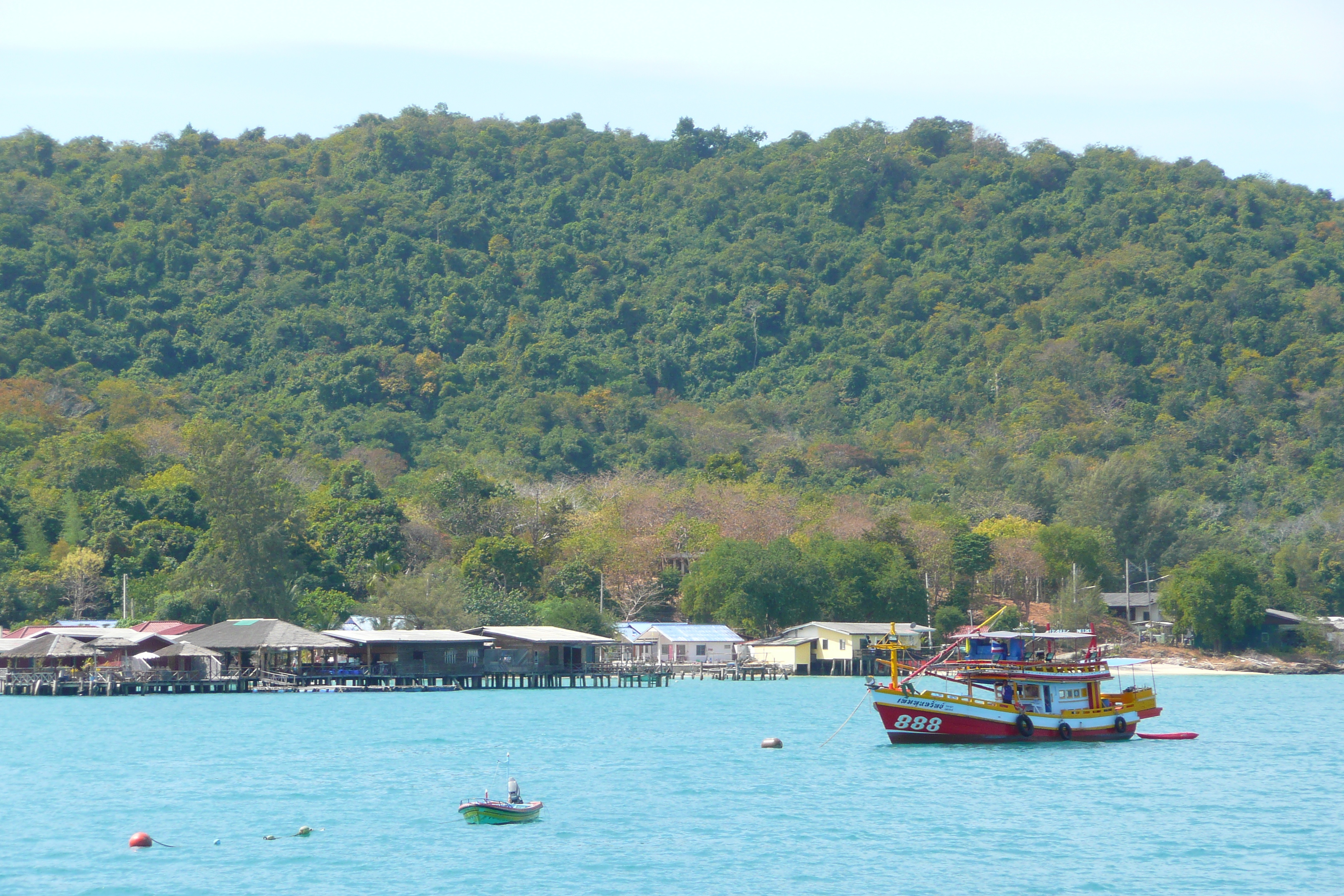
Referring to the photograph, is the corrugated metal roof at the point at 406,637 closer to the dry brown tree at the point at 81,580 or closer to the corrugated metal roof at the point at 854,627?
the dry brown tree at the point at 81,580

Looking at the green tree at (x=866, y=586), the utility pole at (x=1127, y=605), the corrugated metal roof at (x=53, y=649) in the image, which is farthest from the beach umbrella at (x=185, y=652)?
the utility pole at (x=1127, y=605)

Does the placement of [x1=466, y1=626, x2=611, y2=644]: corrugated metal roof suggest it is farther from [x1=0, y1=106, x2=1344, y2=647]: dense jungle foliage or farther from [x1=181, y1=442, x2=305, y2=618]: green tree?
[x1=181, y1=442, x2=305, y2=618]: green tree

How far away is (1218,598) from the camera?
84438 millimetres

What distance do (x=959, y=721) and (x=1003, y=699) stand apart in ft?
4.79

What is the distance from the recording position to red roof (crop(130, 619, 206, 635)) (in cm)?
6619

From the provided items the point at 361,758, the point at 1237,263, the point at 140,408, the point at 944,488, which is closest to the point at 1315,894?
the point at 361,758

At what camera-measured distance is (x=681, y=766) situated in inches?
1565

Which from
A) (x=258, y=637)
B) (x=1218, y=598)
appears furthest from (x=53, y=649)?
(x=1218, y=598)

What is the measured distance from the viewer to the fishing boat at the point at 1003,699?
138 ft

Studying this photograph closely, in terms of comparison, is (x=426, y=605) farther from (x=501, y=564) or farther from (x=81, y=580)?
(x=81, y=580)

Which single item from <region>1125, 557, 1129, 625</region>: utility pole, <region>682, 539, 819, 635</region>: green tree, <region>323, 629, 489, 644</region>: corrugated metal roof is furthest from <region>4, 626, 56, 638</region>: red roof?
<region>1125, 557, 1129, 625</region>: utility pole

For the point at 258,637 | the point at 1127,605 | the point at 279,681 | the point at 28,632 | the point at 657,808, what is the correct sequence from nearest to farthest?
the point at 657,808 < the point at 258,637 < the point at 279,681 < the point at 28,632 < the point at 1127,605

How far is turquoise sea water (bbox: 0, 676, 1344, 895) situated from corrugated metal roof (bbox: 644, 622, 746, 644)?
83.9ft

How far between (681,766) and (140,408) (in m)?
82.8
